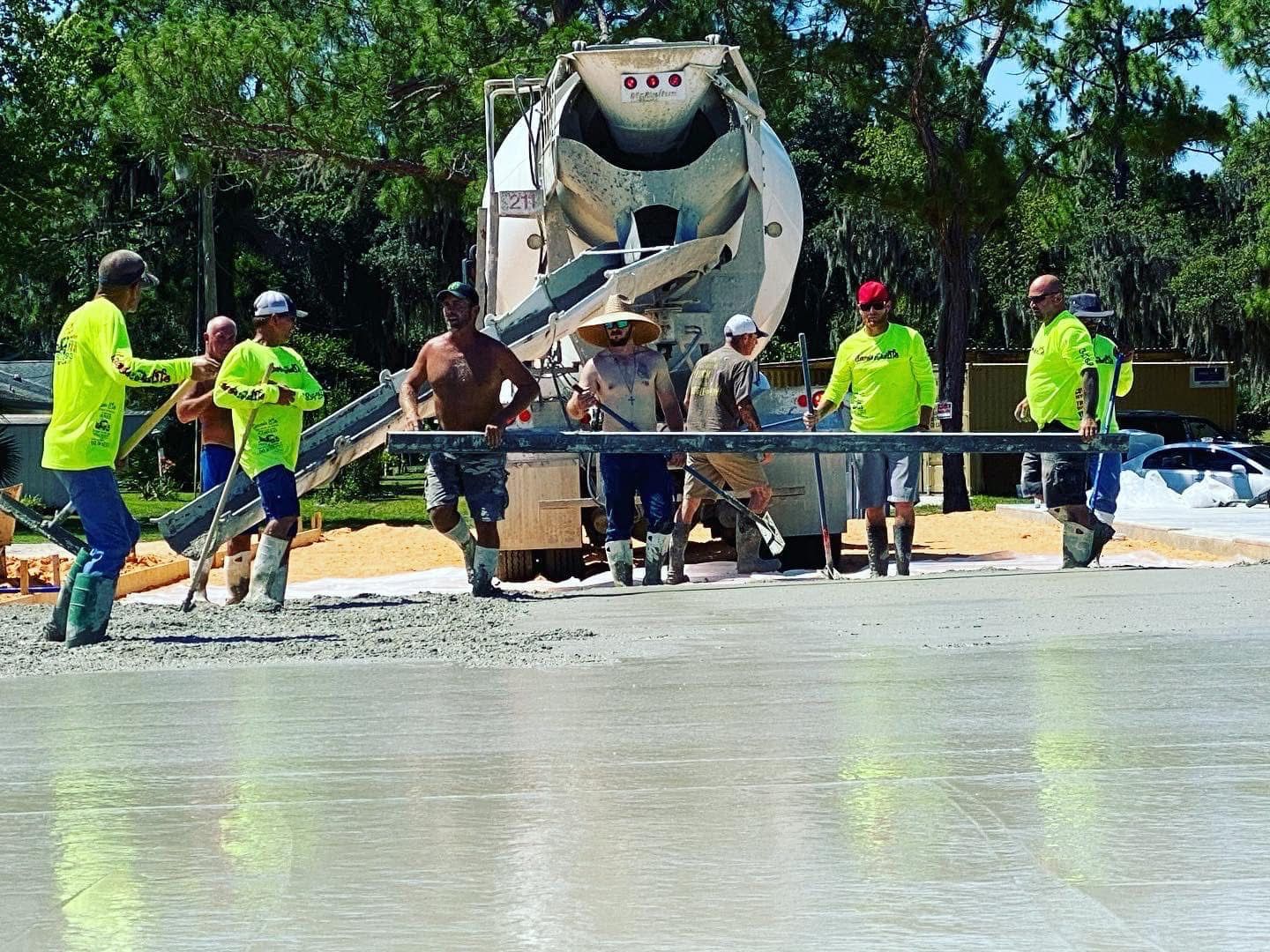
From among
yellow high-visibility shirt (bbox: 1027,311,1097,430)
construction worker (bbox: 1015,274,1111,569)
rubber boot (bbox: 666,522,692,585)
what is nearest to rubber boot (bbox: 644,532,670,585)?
rubber boot (bbox: 666,522,692,585)

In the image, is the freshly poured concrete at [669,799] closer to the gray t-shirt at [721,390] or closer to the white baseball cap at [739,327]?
the gray t-shirt at [721,390]

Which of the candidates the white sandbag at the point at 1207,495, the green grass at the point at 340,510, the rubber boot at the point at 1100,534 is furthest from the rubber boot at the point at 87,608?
the white sandbag at the point at 1207,495

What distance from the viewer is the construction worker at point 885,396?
1234 centimetres

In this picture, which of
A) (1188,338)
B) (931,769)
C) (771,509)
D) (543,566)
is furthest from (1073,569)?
(1188,338)

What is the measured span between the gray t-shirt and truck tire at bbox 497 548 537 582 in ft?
6.61

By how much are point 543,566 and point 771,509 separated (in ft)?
5.69

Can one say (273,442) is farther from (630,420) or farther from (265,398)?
(630,420)

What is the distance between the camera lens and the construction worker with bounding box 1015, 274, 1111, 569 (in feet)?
38.5

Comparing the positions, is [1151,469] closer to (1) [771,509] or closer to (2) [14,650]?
(1) [771,509]

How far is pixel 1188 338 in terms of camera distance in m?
45.6

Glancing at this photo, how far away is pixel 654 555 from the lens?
1245 centimetres

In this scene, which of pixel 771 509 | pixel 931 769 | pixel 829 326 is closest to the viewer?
pixel 931 769

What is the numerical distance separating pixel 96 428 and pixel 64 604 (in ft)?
2.82

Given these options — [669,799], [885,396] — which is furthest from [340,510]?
[669,799]
